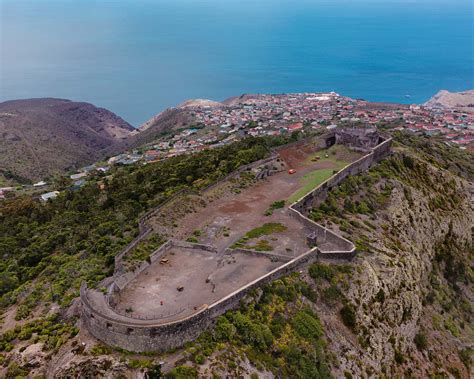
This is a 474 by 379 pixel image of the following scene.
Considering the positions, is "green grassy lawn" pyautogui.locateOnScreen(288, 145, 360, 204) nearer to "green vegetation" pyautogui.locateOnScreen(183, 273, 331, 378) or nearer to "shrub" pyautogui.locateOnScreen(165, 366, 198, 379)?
"green vegetation" pyautogui.locateOnScreen(183, 273, 331, 378)

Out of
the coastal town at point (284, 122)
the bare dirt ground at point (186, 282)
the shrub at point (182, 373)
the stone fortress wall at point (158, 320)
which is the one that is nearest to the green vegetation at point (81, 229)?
the stone fortress wall at point (158, 320)

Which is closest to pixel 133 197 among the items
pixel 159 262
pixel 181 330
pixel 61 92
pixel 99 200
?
pixel 99 200

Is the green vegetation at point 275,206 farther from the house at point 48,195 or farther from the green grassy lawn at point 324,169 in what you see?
the house at point 48,195

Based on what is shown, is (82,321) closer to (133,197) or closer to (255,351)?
(255,351)

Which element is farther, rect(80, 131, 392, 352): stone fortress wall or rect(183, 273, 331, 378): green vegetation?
rect(183, 273, 331, 378): green vegetation

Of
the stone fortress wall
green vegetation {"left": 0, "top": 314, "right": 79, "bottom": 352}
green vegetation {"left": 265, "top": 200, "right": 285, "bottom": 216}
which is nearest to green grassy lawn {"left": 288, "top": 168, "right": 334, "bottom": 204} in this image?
green vegetation {"left": 265, "top": 200, "right": 285, "bottom": 216}
